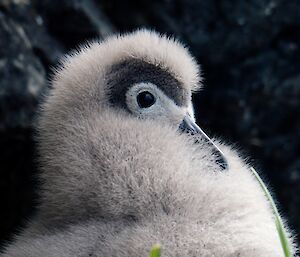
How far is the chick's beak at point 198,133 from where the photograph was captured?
1.99 m

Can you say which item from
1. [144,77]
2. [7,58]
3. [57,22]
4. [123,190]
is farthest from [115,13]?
[123,190]

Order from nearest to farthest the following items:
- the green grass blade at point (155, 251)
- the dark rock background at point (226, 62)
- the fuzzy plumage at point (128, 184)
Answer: the green grass blade at point (155, 251), the fuzzy plumage at point (128, 184), the dark rock background at point (226, 62)

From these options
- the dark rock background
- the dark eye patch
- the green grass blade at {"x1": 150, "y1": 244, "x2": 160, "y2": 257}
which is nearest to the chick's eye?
the dark eye patch

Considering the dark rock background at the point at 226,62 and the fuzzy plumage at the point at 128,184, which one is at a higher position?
the dark rock background at the point at 226,62

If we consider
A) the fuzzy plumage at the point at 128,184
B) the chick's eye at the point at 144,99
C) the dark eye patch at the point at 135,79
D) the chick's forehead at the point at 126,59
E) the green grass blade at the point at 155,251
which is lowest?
the green grass blade at the point at 155,251

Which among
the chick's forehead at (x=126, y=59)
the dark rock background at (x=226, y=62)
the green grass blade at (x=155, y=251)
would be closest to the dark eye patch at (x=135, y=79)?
the chick's forehead at (x=126, y=59)

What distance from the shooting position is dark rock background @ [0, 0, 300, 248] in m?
2.85

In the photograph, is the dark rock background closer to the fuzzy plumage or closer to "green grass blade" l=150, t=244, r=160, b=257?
the fuzzy plumage

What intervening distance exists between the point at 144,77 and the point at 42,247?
21.9 inches

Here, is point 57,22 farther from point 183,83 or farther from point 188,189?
point 188,189

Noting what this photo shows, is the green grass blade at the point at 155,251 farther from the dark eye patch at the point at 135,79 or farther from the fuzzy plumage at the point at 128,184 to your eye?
the dark eye patch at the point at 135,79

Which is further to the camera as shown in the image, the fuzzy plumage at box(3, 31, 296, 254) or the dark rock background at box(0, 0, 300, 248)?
the dark rock background at box(0, 0, 300, 248)

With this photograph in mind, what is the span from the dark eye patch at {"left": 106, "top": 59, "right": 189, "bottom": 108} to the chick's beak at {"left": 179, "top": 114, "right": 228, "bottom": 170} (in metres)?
0.06

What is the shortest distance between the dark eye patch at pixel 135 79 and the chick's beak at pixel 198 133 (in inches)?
2.3
